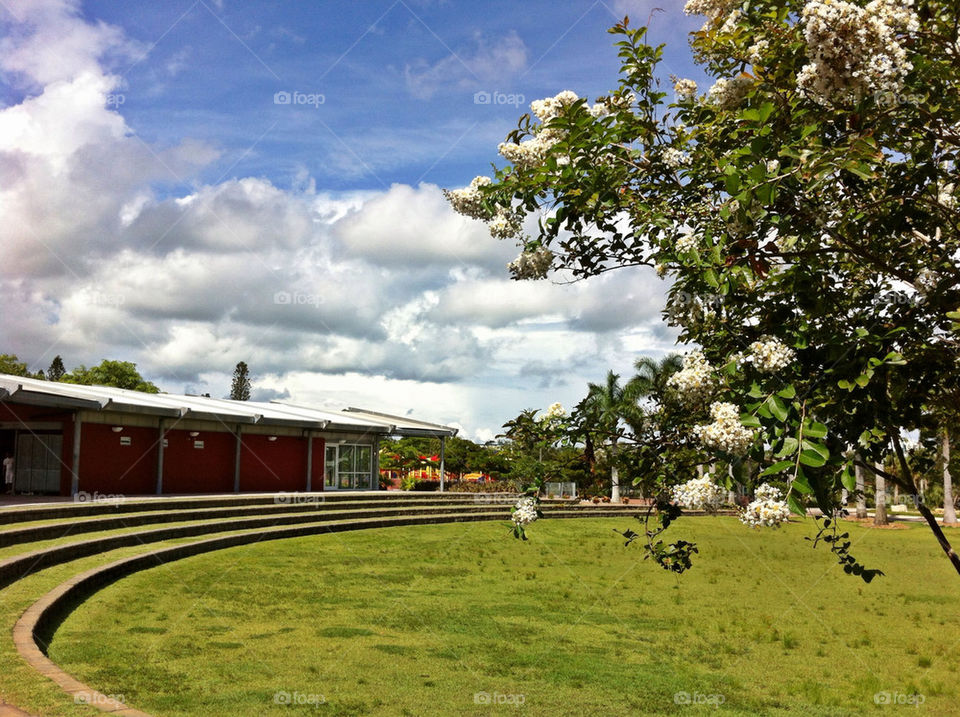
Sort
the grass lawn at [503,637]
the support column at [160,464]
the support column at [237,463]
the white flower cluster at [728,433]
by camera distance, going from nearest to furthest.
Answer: the white flower cluster at [728,433], the grass lawn at [503,637], the support column at [160,464], the support column at [237,463]

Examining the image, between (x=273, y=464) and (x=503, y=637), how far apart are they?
20137mm

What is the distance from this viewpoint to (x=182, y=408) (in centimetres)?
2161

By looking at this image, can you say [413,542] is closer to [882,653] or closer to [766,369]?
[882,653]

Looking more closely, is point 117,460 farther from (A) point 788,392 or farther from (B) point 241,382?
(B) point 241,382

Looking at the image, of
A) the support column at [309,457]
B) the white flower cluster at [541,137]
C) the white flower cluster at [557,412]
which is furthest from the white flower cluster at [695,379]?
the support column at [309,457]

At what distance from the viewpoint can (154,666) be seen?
6.55 meters

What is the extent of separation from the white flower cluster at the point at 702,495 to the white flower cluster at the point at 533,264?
67.5 inches

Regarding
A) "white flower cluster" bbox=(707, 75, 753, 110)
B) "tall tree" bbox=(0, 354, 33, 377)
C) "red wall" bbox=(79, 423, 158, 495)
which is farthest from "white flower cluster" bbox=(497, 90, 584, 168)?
"tall tree" bbox=(0, 354, 33, 377)

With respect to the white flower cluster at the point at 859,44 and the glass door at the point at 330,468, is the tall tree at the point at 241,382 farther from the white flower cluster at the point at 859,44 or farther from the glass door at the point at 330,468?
the white flower cluster at the point at 859,44

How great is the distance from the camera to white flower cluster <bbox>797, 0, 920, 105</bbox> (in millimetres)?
2869

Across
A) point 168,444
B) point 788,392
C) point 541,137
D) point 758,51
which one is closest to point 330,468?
point 168,444

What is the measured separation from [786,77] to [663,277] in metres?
1.39

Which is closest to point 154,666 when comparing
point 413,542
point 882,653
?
point 882,653

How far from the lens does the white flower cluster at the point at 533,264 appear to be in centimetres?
477
